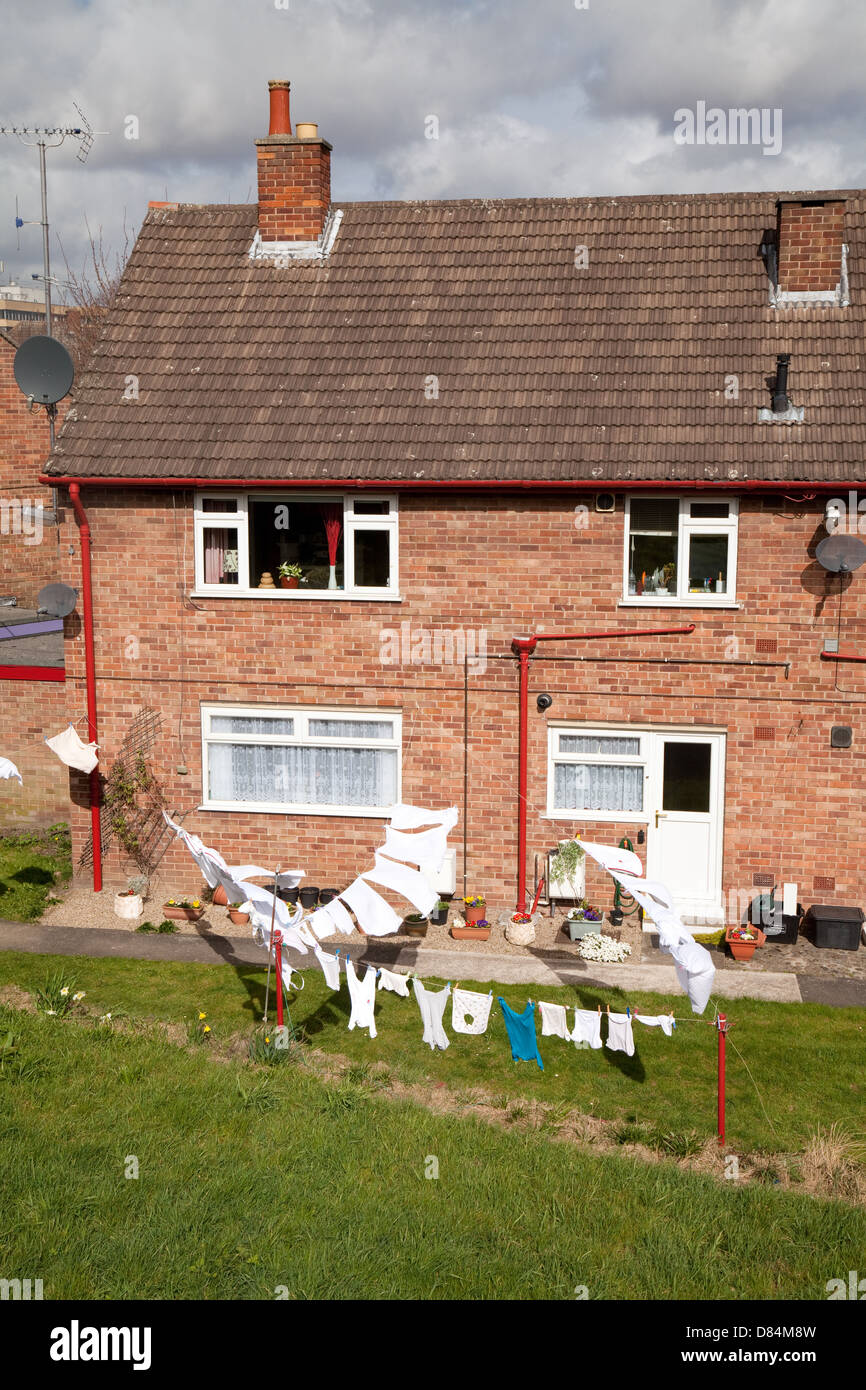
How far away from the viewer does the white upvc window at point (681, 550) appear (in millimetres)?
13344

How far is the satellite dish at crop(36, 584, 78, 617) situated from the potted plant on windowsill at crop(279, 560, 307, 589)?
99.8 inches

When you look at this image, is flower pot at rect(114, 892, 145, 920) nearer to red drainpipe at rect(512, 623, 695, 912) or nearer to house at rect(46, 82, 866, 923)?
house at rect(46, 82, 866, 923)

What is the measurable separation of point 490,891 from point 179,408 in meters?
7.02

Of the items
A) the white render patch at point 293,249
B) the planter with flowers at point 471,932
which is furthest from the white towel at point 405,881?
the white render patch at point 293,249

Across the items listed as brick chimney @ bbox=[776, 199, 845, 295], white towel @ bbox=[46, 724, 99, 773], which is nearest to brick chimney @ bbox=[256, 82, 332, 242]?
brick chimney @ bbox=[776, 199, 845, 295]

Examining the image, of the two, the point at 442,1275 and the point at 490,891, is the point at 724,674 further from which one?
the point at 442,1275

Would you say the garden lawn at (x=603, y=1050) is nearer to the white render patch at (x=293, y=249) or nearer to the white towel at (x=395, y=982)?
the white towel at (x=395, y=982)

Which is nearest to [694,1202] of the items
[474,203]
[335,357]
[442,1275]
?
[442,1275]

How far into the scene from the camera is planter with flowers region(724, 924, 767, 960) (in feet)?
42.4

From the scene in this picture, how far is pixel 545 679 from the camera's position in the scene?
13781 mm

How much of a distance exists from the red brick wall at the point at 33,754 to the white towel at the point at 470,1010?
321 inches

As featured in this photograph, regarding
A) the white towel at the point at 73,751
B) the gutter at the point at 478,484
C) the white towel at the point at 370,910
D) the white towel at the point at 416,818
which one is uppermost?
the gutter at the point at 478,484

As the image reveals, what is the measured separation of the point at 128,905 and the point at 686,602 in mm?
7414

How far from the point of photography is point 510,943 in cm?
1342
